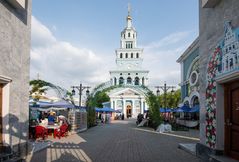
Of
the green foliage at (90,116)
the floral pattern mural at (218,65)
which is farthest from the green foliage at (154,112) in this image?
the floral pattern mural at (218,65)

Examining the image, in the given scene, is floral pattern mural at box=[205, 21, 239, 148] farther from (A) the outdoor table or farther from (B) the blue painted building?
(B) the blue painted building

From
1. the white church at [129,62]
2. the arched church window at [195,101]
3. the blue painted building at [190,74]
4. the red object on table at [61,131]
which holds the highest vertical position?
the white church at [129,62]

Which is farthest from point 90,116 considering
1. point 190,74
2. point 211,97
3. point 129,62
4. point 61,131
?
point 129,62

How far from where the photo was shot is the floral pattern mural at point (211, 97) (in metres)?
8.34

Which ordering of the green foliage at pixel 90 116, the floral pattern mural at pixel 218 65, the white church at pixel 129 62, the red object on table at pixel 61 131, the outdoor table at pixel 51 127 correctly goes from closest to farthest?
the floral pattern mural at pixel 218 65 → the red object on table at pixel 61 131 → the outdoor table at pixel 51 127 → the green foliage at pixel 90 116 → the white church at pixel 129 62

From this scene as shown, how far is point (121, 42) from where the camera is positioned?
8700 cm

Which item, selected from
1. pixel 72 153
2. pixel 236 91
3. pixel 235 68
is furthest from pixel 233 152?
pixel 72 153

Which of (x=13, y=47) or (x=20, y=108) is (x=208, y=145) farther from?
(x=13, y=47)

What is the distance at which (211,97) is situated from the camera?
28.5 ft

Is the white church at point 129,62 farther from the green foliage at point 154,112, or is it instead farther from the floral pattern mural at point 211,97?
the floral pattern mural at point 211,97

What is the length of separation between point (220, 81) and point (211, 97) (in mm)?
815

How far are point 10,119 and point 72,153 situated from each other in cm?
298

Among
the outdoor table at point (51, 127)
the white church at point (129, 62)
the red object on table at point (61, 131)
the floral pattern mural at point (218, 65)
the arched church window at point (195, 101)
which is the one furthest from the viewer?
the white church at point (129, 62)

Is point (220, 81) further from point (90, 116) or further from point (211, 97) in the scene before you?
point (90, 116)
